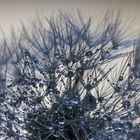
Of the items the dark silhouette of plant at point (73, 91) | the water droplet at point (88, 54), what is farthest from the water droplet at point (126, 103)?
the water droplet at point (88, 54)

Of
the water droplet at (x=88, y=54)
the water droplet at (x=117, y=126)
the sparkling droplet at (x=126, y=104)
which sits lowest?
the water droplet at (x=117, y=126)

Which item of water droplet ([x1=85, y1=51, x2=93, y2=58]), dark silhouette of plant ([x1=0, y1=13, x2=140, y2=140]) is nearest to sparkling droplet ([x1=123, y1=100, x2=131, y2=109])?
dark silhouette of plant ([x1=0, y1=13, x2=140, y2=140])

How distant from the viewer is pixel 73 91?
22.9 inches

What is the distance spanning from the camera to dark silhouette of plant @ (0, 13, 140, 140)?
1.85ft

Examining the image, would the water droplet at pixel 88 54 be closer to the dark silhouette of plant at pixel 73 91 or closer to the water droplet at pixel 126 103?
the dark silhouette of plant at pixel 73 91

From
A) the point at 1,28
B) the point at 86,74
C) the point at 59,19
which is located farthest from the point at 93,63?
the point at 1,28

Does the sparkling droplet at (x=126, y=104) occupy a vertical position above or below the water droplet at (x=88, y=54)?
below

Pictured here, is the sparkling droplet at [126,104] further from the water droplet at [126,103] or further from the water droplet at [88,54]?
the water droplet at [88,54]

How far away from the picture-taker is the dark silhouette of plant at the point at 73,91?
1.85ft

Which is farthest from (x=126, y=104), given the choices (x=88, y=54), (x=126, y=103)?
(x=88, y=54)

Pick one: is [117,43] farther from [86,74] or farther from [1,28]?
[1,28]

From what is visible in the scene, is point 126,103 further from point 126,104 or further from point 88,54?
point 88,54

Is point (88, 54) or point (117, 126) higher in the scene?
point (88, 54)

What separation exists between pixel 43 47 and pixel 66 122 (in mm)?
151
